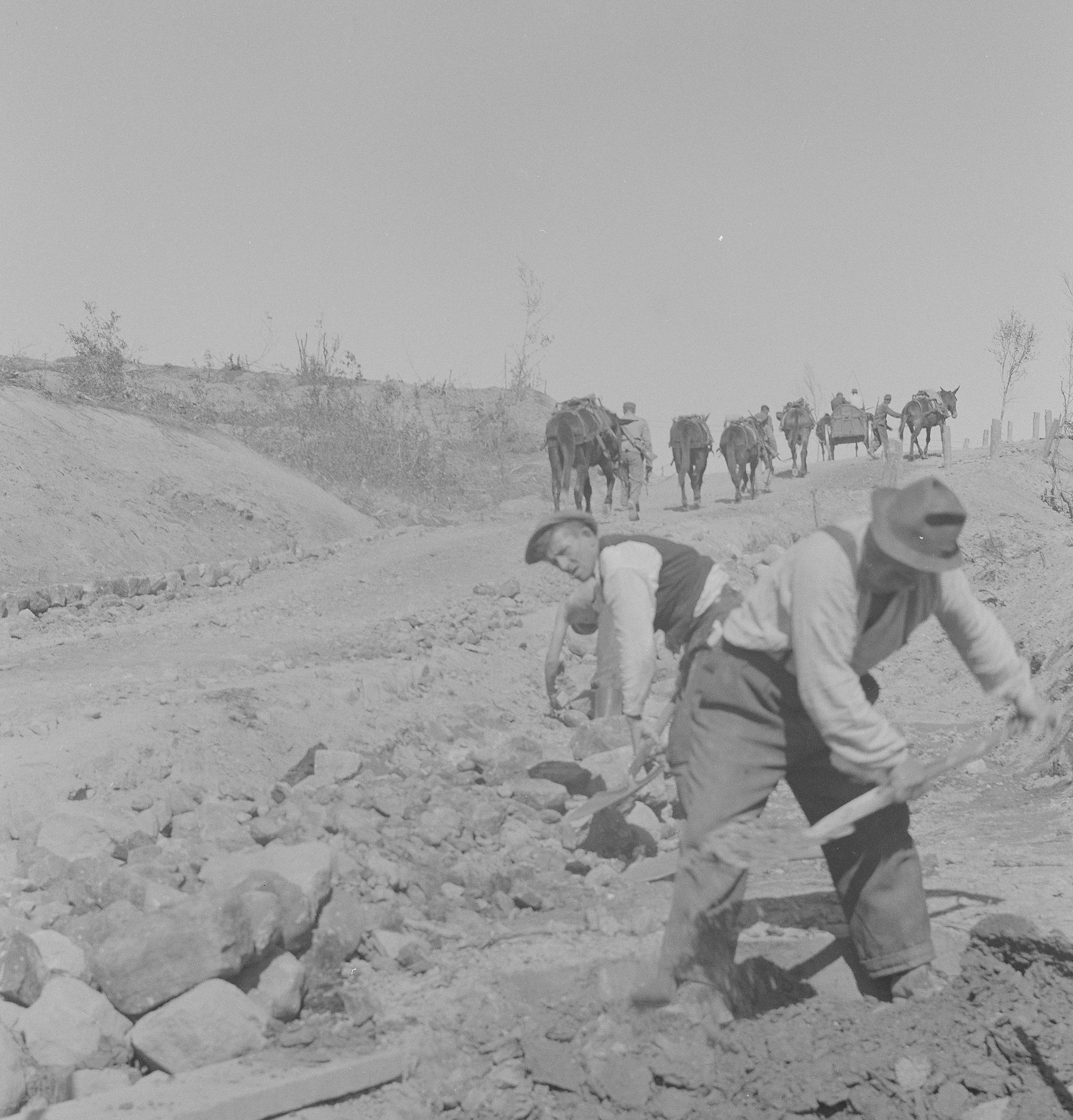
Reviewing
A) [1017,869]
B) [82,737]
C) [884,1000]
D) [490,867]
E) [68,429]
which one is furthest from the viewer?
[68,429]

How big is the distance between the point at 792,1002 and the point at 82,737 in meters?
3.93

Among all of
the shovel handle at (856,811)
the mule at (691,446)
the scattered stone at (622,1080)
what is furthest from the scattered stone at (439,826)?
the mule at (691,446)

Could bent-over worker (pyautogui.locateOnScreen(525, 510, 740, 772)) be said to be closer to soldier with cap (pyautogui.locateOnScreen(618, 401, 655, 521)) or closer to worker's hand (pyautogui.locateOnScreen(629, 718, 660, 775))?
worker's hand (pyautogui.locateOnScreen(629, 718, 660, 775))

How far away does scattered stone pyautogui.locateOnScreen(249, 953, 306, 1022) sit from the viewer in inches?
157

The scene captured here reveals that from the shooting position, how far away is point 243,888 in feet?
14.2

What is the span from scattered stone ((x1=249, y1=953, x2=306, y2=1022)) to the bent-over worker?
140cm

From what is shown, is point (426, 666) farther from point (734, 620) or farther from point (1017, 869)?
point (734, 620)

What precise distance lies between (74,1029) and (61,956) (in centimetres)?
38

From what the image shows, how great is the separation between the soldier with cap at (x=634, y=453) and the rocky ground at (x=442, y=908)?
10.0 metres

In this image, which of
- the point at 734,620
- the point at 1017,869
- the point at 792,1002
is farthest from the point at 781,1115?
the point at 1017,869

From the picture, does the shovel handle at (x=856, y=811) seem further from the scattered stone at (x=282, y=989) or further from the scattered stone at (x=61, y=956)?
the scattered stone at (x=61, y=956)

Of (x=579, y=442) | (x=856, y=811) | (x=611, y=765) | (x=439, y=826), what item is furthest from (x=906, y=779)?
(x=579, y=442)

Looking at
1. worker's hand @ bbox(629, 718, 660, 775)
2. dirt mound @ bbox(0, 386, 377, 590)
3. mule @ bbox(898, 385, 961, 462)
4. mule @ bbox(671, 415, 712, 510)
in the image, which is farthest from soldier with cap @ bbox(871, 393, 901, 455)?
worker's hand @ bbox(629, 718, 660, 775)

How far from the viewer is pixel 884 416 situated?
26.8 meters
